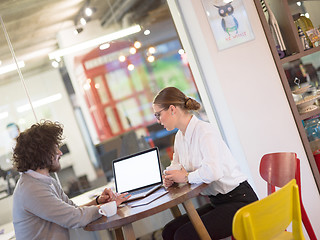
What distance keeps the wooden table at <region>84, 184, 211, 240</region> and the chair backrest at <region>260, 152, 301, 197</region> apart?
1.34 feet

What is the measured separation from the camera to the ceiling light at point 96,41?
3710 millimetres

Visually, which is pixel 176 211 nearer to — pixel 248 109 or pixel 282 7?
pixel 248 109

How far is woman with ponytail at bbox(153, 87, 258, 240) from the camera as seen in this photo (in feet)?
8.73

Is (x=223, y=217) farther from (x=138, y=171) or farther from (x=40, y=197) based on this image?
(x=40, y=197)

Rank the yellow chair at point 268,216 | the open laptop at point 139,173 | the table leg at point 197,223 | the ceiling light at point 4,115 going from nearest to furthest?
1. the yellow chair at point 268,216
2. the table leg at point 197,223
3. the open laptop at point 139,173
4. the ceiling light at point 4,115

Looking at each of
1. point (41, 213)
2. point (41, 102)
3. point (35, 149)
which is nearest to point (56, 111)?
point (41, 102)

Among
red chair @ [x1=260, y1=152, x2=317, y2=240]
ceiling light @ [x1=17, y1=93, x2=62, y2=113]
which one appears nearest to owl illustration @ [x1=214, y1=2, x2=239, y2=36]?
red chair @ [x1=260, y1=152, x2=317, y2=240]

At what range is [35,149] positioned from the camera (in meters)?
2.62

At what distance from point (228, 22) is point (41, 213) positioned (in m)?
2.17

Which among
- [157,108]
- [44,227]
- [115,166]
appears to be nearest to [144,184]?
[115,166]

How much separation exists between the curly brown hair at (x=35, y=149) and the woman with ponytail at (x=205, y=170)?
0.74 m

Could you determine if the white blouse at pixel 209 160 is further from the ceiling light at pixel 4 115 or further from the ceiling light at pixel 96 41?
the ceiling light at pixel 4 115

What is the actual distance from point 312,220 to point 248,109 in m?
1.11

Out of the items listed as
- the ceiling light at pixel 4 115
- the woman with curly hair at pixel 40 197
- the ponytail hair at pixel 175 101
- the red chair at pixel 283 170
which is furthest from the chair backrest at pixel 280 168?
the ceiling light at pixel 4 115
